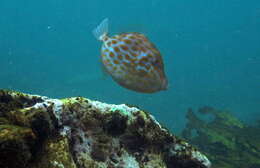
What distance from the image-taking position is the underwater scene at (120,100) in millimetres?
2018

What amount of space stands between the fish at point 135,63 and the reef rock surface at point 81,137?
0.36 metres

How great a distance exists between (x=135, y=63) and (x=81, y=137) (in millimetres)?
1030

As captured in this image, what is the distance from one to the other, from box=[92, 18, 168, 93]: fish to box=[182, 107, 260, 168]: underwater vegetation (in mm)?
3347

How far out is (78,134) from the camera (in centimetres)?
218

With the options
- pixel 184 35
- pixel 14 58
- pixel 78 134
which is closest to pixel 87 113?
pixel 78 134

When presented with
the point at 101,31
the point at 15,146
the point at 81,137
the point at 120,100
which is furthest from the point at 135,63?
the point at 120,100

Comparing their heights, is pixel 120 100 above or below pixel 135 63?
above

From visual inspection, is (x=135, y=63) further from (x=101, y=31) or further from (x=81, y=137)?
(x=81, y=137)

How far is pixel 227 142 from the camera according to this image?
6.74 meters

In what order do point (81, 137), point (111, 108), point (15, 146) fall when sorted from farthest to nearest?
point (111, 108)
point (81, 137)
point (15, 146)

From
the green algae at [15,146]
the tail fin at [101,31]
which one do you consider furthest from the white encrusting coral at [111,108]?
the tail fin at [101,31]

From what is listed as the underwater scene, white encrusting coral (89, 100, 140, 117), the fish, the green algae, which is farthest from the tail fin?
the green algae

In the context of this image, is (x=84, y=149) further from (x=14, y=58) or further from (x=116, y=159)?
(x=14, y=58)

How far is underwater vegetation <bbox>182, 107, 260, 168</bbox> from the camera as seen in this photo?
19.4 ft
